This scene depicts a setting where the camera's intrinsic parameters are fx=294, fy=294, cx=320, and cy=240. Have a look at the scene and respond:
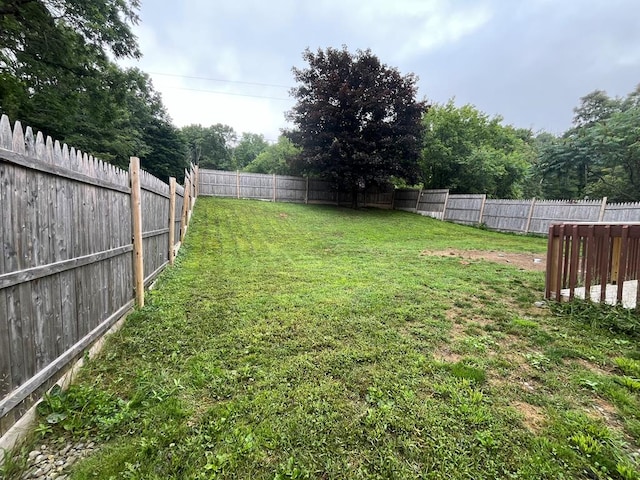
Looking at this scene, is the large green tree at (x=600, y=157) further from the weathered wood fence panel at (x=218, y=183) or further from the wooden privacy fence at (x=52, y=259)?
the wooden privacy fence at (x=52, y=259)

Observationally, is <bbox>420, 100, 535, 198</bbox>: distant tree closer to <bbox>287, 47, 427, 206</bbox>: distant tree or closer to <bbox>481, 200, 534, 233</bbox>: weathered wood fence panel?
<bbox>287, 47, 427, 206</bbox>: distant tree

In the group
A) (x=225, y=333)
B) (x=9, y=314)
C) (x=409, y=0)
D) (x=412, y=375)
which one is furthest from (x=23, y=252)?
(x=409, y=0)

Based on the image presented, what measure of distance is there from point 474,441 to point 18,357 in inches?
100

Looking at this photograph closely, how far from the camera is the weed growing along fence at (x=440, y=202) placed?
10844 millimetres

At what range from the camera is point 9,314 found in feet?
5.10

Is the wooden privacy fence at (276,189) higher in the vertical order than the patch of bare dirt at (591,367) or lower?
higher

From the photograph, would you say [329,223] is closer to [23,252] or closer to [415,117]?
[415,117]

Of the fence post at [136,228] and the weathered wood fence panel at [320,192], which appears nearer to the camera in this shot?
the fence post at [136,228]

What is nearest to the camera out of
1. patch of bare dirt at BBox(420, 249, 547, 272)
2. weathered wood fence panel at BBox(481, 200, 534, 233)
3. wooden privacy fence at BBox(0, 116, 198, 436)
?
wooden privacy fence at BBox(0, 116, 198, 436)

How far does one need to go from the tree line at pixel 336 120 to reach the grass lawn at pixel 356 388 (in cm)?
984

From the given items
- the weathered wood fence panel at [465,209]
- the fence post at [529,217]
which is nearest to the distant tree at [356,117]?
the weathered wood fence panel at [465,209]

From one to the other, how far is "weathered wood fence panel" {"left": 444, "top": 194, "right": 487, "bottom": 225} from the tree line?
8.06 ft

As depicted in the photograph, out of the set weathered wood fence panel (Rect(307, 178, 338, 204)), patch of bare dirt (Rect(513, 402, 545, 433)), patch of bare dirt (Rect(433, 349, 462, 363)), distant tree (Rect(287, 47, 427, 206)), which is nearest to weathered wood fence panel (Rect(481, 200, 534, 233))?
distant tree (Rect(287, 47, 427, 206))

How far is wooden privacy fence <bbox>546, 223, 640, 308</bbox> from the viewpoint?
337 centimetres
